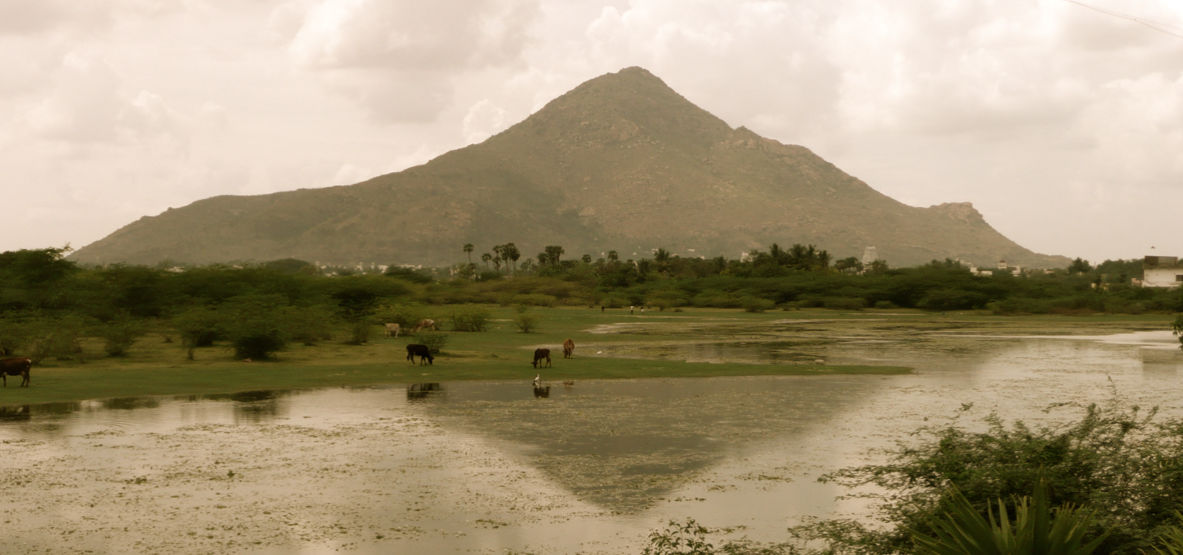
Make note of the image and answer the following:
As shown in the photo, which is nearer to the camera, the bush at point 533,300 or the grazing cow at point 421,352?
the grazing cow at point 421,352

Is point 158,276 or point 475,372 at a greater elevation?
point 158,276

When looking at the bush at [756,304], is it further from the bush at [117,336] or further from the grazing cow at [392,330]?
the bush at [117,336]

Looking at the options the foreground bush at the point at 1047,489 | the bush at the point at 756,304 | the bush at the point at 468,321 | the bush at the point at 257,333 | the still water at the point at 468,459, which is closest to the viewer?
the foreground bush at the point at 1047,489

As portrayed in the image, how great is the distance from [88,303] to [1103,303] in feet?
318

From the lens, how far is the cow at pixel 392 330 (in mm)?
53844

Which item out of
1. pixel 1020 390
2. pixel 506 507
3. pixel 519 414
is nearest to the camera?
pixel 506 507

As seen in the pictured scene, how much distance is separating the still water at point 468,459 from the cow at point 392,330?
2210 centimetres

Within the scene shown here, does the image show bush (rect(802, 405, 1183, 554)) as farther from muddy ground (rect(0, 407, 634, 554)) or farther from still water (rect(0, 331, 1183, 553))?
muddy ground (rect(0, 407, 634, 554))

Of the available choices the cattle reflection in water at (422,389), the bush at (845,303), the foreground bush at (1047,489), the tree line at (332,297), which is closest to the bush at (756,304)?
the tree line at (332,297)

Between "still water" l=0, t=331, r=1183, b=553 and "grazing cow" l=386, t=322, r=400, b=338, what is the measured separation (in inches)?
870

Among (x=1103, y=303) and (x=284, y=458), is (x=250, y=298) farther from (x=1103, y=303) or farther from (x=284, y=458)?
(x=1103, y=303)

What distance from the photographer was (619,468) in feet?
60.2

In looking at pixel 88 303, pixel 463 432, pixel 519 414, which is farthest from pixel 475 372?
pixel 88 303

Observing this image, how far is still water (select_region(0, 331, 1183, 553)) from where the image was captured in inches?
548
